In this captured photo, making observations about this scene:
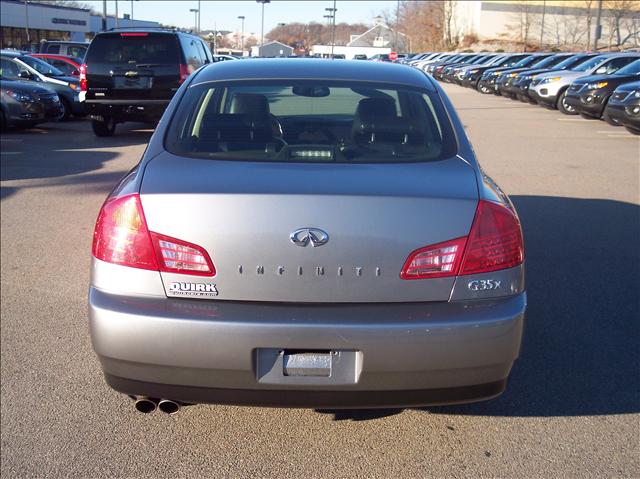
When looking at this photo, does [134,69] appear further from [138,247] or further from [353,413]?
[138,247]

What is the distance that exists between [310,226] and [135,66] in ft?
38.1

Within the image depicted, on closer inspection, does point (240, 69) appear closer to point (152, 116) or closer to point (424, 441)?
point (424, 441)

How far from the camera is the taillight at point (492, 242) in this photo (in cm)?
300

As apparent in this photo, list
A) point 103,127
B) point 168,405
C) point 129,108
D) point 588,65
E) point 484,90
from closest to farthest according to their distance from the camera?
point 168,405
point 129,108
point 103,127
point 588,65
point 484,90

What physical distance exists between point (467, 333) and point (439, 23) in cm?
8754

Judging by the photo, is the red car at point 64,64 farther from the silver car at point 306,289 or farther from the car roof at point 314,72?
the silver car at point 306,289

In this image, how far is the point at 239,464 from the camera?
10.8 feet

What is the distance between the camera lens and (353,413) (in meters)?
3.70

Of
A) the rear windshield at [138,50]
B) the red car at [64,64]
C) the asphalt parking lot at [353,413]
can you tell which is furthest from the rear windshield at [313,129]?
the red car at [64,64]

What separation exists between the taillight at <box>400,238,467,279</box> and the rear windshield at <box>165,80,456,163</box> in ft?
1.99

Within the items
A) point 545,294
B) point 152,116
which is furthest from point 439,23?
point 545,294

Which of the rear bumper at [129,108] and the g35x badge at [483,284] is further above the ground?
the g35x badge at [483,284]

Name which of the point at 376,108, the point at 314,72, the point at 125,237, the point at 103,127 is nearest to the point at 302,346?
the point at 125,237

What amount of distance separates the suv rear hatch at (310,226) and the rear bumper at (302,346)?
7 cm
